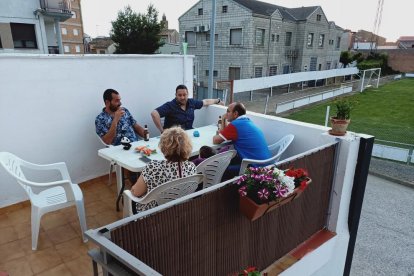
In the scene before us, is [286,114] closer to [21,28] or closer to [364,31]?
[21,28]

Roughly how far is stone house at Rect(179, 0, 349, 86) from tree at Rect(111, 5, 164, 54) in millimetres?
2375

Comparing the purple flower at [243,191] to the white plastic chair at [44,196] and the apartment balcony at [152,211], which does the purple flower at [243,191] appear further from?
the white plastic chair at [44,196]

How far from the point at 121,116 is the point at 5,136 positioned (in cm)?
120

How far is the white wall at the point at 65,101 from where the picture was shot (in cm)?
302

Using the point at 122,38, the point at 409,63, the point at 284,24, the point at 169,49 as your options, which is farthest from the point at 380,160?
the point at 409,63

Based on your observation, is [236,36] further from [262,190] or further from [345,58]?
[262,190]

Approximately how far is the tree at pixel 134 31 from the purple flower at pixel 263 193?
73.1ft

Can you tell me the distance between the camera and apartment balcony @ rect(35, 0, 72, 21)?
50.7 feet

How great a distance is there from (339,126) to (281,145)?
0.65 metres

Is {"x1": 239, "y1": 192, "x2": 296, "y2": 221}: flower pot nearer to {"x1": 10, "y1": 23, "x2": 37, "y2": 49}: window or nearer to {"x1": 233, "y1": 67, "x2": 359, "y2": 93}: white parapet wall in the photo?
{"x1": 233, "y1": 67, "x2": 359, "y2": 93}: white parapet wall

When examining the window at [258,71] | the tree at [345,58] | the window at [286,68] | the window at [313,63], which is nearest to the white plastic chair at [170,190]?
the window at [258,71]

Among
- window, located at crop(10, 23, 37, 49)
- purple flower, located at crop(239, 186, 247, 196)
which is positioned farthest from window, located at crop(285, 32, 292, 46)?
purple flower, located at crop(239, 186, 247, 196)

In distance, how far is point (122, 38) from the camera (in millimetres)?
22109

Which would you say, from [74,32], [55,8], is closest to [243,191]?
[55,8]
